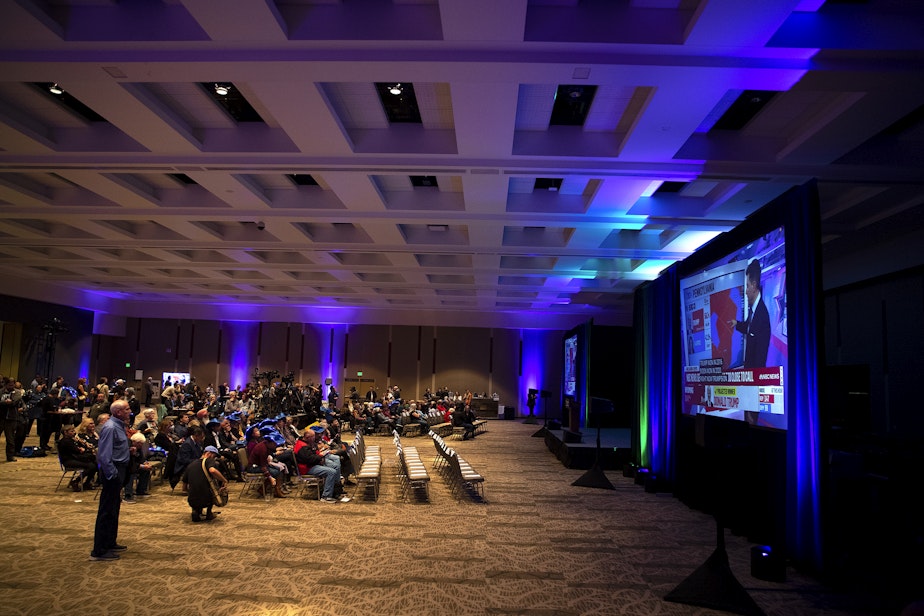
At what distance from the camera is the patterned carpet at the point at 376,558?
189 inches

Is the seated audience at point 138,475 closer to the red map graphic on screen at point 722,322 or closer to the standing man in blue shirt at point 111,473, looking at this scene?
the standing man in blue shirt at point 111,473

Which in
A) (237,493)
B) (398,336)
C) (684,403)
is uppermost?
(398,336)

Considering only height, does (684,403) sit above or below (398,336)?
below

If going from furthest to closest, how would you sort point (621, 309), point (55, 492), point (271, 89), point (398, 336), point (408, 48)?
point (398, 336) < point (621, 309) < point (55, 492) < point (271, 89) < point (408, 48)

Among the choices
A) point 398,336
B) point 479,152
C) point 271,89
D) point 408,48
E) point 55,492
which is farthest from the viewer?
point 398,336

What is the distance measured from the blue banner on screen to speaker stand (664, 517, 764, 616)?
1746mm

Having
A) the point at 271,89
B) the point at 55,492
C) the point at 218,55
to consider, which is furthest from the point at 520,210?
the point at 55,492

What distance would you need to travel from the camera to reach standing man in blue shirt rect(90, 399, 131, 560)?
18.0ft

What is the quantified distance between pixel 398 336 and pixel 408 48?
22729 millimetres

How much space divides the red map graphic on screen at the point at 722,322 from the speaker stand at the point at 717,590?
2.67 m

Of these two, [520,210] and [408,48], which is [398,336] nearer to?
[520,210]

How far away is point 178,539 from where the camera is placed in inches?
256

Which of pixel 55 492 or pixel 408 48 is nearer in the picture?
pixel 408 48

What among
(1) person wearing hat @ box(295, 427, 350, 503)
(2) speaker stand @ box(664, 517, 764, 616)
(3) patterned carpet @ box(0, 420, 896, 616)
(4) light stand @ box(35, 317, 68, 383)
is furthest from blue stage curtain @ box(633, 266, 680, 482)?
(4) light stand @ box(35, 317, 68, 383)
